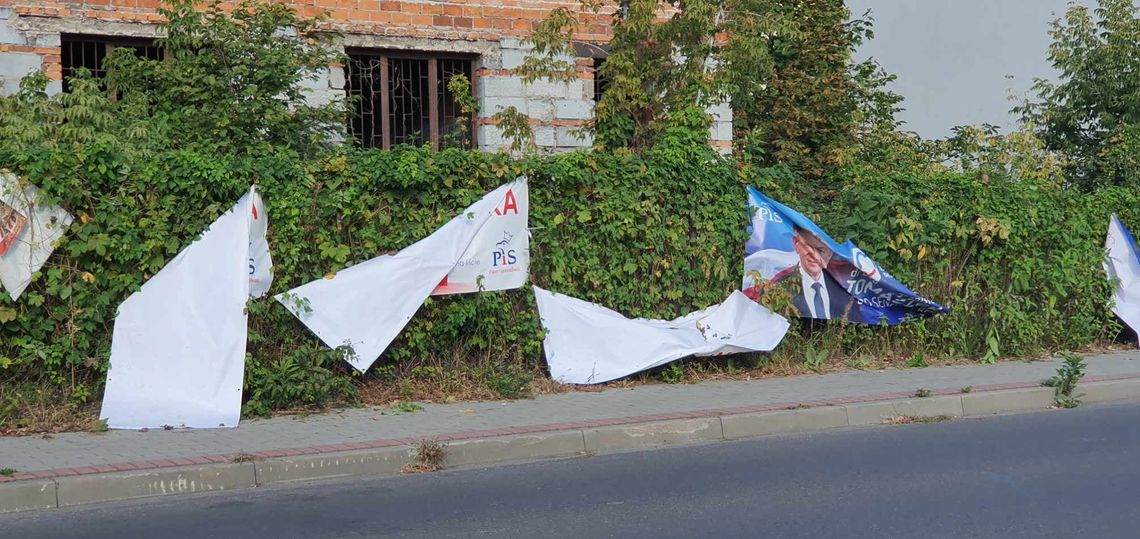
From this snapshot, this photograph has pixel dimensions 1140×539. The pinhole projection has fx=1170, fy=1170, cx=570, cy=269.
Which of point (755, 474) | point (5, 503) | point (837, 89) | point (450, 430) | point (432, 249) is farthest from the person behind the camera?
point (837, 89)

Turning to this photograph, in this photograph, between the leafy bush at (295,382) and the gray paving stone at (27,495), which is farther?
the leafy bush at (295,382)

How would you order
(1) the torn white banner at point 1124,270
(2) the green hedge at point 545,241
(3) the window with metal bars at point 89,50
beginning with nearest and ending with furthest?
(2) the green hedge at point 545,241 → (3) the window with metal bars at point 89,50 → (1) the torn white banner at point 1124,270

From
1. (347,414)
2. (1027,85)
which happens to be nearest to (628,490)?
(347,414)

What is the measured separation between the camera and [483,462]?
826 cm

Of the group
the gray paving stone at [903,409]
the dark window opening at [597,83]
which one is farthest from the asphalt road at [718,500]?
the dark window opening at [597,83]

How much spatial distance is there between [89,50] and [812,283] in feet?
26.5

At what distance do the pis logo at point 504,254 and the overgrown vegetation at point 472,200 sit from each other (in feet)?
0.94

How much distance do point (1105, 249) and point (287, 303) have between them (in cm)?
942

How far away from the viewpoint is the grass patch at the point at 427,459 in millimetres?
7980

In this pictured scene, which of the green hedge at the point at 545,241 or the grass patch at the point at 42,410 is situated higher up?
the green hedge at the point at 545,241

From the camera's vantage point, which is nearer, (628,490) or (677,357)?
(628,490)

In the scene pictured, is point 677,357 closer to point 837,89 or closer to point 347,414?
point 347,414

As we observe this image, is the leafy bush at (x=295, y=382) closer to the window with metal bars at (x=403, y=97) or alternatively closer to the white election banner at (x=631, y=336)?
the white election banner at (x=631, y=336)

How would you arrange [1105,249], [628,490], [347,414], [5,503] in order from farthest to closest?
1. [1105,249]
2. [347,414]
3. [628,490]
4. [5,503]
